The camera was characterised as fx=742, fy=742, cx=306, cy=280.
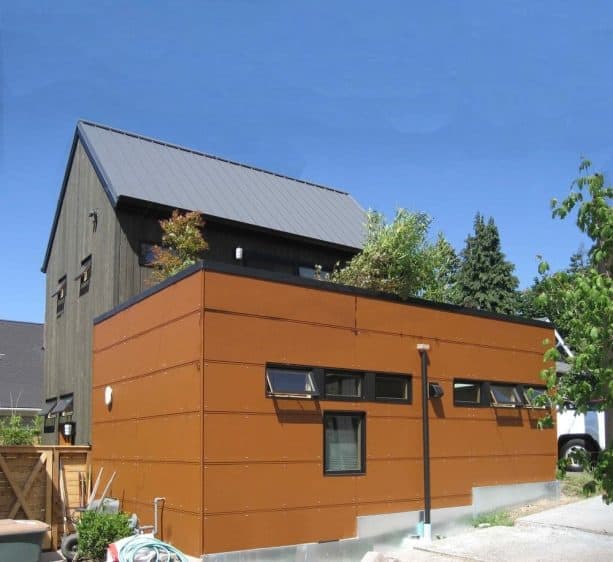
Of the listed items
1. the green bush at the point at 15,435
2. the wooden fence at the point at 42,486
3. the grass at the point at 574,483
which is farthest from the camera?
the green bush at the point at 15,435

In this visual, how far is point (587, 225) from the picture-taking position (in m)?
6.56

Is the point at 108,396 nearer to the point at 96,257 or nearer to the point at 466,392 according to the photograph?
the point at 96,257

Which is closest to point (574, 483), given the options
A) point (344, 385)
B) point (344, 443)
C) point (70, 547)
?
point (344, 443)

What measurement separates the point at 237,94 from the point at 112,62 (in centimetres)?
295

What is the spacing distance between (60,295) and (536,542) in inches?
528

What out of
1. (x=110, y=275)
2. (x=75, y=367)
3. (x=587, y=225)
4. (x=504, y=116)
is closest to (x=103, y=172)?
(x=110, y=275)

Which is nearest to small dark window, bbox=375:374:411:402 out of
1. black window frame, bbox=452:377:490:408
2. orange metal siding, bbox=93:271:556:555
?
orange metal siding, bbox=93:271:556:555

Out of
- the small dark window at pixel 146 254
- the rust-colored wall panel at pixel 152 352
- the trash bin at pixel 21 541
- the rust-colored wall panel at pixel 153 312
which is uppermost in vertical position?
the small dark window at pixel 146 254

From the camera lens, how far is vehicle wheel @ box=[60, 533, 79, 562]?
11.9 metres

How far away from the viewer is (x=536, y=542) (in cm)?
1173

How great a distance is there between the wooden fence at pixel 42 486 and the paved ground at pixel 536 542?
6.35 meters

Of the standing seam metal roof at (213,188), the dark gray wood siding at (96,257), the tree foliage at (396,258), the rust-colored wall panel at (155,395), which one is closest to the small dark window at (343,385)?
the rust-colored wall panel at (155,395)

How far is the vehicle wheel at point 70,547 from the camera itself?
468 inches

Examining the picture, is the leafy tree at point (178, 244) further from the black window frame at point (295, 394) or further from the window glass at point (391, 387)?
the window glass at point (391, 387)
